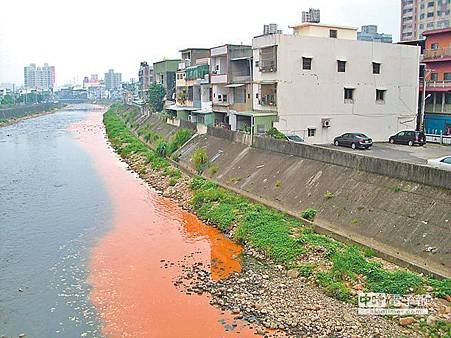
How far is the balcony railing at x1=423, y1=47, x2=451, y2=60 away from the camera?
114ft

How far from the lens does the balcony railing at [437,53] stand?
34.6m

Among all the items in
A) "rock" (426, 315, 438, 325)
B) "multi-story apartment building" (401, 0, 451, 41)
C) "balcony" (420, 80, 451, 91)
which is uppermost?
"multi-story apartment building" (401, 0, 451, 41)

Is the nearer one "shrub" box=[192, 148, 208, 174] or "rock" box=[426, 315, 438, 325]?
"rock" box=[426, 315, 438, 325]

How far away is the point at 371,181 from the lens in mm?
18266

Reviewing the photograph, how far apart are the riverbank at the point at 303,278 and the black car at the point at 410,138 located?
1380cm

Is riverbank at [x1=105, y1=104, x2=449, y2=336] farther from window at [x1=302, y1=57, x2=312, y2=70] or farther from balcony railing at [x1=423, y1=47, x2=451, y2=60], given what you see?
balcony railing at [x1=423, y1=47, x2=451, y2=60]

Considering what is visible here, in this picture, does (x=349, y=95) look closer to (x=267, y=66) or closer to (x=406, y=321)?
(x=267, y=66)

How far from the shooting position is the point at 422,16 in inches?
2800

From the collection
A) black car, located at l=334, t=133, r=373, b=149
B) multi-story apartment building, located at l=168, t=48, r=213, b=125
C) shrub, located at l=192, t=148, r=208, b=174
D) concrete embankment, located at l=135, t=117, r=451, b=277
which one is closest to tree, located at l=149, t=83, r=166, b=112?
multi-story apartment building, located at l=168, t=48, r=213, b=125

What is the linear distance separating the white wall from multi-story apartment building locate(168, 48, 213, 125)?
33.8 ft

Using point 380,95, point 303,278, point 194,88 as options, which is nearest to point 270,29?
point 380,95

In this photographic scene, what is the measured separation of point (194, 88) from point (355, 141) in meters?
20.8

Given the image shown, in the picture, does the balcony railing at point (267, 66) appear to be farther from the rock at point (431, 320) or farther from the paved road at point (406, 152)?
the rock at point (431, 320)

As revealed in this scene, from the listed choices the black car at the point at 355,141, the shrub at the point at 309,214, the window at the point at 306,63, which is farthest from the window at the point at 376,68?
the shrub at the point at 309,214
